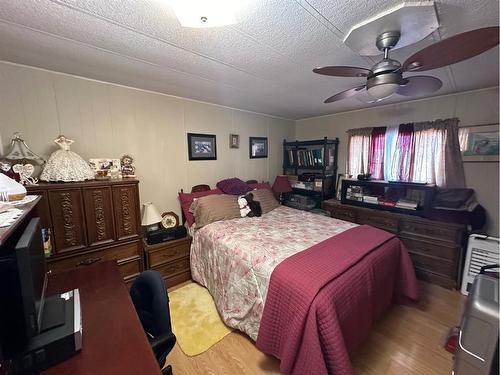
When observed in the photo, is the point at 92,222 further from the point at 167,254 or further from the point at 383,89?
the point at 383,89

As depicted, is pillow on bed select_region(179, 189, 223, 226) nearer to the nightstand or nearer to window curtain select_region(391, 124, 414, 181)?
the nightstand

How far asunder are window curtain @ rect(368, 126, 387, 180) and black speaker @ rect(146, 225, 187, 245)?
2837 mm

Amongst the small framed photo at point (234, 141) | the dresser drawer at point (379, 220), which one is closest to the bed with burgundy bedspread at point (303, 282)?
the dresser drawer at point (379, 220)

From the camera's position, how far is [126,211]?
2039mm

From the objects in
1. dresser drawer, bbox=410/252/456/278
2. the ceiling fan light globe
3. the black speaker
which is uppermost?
the ceiling fan light globe

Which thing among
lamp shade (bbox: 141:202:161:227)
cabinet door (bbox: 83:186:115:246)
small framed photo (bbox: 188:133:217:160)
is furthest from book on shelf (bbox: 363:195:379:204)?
cabinet door (bbox: 83:186:115:246)

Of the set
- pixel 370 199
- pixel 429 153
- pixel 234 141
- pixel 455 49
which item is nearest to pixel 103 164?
pixel 234 141

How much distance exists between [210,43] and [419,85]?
1515mm

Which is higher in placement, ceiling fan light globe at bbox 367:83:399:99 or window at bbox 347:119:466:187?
ceiling fan light globe at bbox 367:83:399:99

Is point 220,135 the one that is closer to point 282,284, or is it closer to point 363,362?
point 282,284

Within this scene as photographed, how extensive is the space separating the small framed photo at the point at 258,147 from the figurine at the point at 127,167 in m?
1.88

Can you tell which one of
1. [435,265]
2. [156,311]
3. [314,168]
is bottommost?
[435,265]

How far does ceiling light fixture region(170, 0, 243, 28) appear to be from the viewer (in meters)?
0.99

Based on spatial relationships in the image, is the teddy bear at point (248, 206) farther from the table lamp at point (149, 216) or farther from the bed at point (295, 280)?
the table lamp at point (149, 216)
